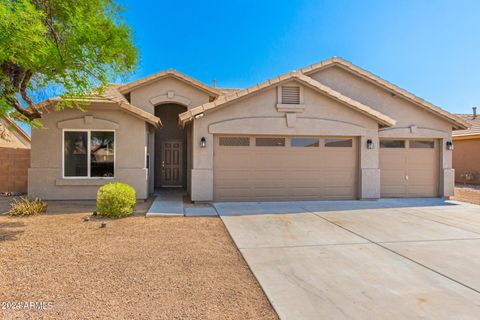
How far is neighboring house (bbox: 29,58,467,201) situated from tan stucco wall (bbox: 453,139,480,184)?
319 inches

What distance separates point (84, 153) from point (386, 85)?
42.4ft

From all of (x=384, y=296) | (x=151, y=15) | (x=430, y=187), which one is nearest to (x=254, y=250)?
(x=384, y=296)

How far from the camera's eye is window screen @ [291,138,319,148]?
11250 millimetres

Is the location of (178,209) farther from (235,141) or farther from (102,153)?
(102,153)

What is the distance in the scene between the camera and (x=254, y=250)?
5539 millimetres

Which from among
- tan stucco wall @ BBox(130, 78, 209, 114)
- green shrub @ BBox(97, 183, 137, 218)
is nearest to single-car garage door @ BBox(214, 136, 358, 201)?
green shrub @ BBox(97, 183, 137, 218)

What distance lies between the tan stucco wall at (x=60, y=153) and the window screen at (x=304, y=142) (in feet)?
19.4

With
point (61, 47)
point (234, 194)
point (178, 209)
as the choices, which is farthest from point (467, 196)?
point (61, 47)

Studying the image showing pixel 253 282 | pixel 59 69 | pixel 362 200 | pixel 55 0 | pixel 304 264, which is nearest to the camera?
pixel 253 282

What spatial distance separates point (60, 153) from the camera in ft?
35.0

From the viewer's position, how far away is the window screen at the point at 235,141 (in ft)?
35.7

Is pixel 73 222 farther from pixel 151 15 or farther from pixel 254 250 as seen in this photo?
pixel 151 15

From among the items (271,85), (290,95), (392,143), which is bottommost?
(392,143)

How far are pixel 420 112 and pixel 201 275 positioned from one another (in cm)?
1239
